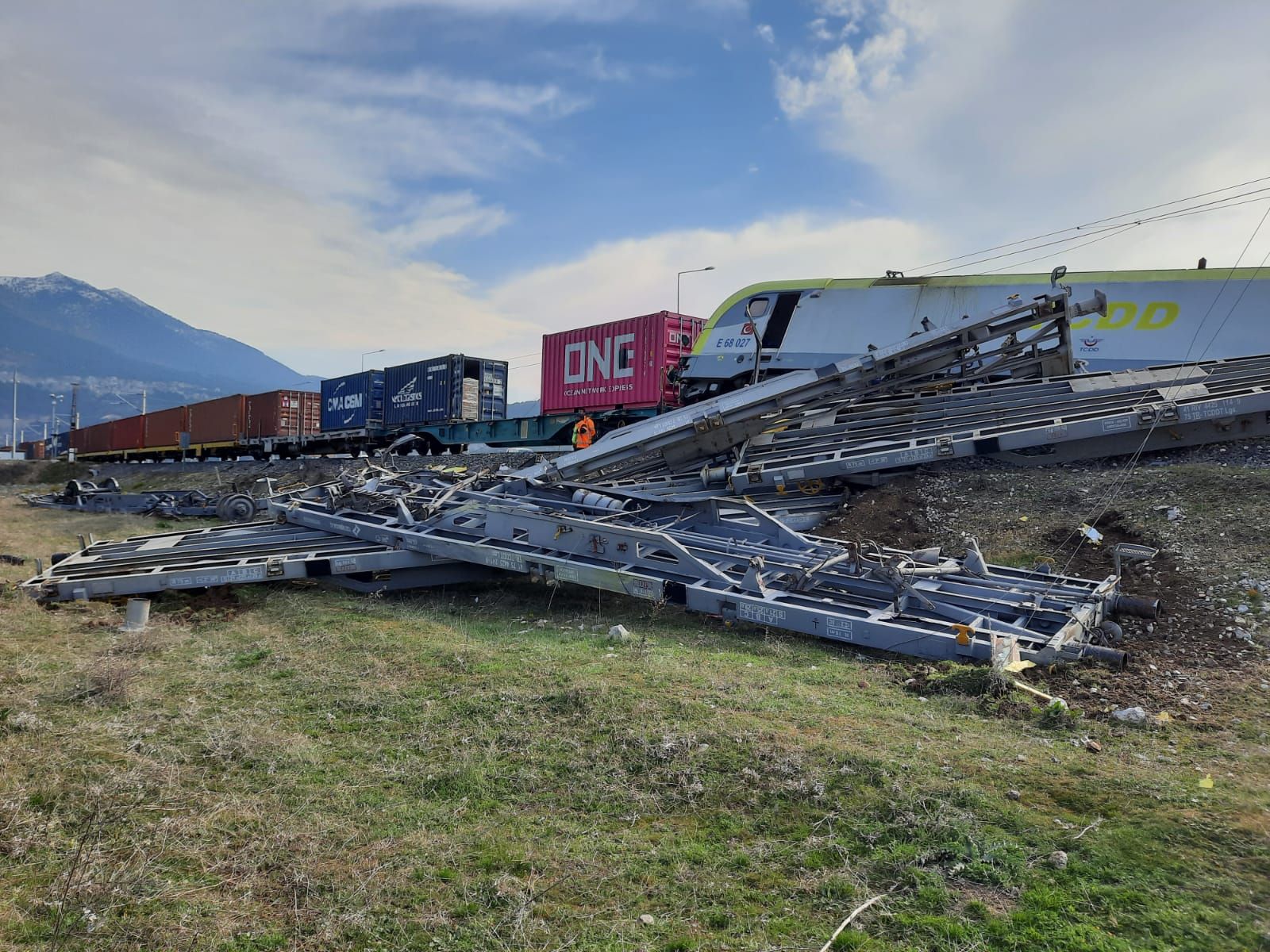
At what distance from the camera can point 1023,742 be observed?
372cm

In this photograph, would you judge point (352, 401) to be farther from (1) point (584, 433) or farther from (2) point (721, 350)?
(2) point (721, 350)

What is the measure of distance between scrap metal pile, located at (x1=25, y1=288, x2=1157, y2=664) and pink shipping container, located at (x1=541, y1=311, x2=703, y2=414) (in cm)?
817

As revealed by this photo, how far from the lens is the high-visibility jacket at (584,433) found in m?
18.3

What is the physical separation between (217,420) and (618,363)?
21.7 m

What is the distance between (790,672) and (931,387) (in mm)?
7342

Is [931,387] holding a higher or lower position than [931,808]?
higher

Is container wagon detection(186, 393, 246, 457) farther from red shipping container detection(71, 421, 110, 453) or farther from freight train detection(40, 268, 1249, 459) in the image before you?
red shipping container detection(71, 421, 110, 453)

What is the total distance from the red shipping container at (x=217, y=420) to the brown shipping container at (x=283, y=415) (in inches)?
19.6

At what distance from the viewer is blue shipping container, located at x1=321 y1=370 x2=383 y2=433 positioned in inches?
1056

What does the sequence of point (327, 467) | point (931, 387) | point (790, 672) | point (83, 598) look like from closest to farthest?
point (790, 672) → point (83, 598) → point (931, 387) → point (327, 467)

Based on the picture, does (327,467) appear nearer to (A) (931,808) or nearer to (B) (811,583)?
(B) (811,583)

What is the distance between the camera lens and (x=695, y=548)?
274 inches

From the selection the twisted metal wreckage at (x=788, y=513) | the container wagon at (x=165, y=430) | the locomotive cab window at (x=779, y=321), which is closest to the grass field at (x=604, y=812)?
the twisted metal wreckage at (x=788, y=513)

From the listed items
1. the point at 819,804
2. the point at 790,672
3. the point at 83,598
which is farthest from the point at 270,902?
the point at 83,598
